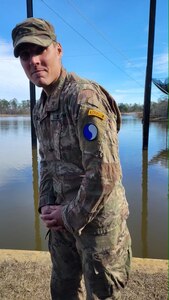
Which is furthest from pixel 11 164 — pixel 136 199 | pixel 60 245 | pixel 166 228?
pixel 60 245

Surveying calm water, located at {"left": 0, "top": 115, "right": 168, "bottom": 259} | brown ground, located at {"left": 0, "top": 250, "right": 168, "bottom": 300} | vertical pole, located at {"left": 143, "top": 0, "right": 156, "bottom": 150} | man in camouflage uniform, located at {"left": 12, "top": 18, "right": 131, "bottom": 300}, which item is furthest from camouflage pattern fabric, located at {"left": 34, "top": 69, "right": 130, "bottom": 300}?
vertical pole, located at {"left": 143, "top": 0, "right": 156, "bottom": 150}

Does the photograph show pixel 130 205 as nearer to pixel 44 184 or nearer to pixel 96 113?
pixel 44 184

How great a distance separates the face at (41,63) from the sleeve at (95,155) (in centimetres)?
29

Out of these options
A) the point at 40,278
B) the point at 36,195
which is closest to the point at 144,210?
the point at 36,195

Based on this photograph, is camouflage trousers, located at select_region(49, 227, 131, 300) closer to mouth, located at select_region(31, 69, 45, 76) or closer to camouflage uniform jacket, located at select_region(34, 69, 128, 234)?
camouflage uniform jacket, located at select_region(34, 69, 128, 234)

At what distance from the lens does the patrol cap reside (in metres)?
1.54

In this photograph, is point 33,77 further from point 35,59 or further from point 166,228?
point 166,228

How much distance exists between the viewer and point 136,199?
6562 millimetres

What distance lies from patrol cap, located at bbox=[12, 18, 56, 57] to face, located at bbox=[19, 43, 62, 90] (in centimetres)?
4

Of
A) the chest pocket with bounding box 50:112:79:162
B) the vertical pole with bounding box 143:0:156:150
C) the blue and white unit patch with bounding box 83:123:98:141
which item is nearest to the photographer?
the blue and white unit patch with bounding box 83:123:98:141

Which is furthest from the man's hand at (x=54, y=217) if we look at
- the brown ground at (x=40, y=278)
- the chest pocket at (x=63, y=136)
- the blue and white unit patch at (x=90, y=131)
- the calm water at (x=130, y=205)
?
the calm water at (x=130, y=205)

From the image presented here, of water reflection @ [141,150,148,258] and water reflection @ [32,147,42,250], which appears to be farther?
water reflection @ [32,147,42,250]

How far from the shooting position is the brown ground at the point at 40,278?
8.89ft

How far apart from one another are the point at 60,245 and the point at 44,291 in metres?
1.12
